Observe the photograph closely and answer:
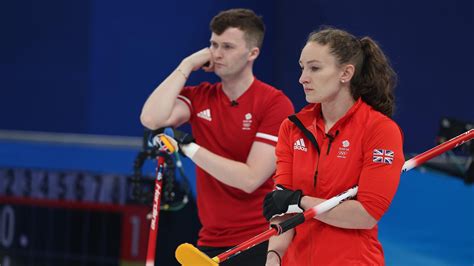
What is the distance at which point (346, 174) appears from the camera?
298cm

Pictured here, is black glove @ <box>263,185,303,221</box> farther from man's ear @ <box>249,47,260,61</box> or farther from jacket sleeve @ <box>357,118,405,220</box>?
man's ear @ <box>249,47,260,61</box>

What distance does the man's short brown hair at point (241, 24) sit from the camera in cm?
425

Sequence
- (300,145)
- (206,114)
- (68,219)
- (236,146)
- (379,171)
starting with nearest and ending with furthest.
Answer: (379,171) < (300,145) < (236,146) < (206,114) < (68,219)

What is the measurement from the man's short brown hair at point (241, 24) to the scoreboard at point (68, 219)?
7.60 feet

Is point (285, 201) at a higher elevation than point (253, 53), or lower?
lower

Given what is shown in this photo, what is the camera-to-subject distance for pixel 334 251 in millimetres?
2951

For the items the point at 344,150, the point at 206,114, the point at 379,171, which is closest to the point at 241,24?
the point at 206,114

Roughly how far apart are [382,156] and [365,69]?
359mm

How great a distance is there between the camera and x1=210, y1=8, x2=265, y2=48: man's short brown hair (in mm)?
4254

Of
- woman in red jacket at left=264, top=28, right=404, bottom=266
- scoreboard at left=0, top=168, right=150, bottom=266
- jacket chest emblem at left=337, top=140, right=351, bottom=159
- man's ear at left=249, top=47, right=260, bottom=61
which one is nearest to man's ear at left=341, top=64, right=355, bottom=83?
woman in red jacket at left=264, top=28, right=404, bottom=266

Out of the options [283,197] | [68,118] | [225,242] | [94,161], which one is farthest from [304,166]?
[68,118]

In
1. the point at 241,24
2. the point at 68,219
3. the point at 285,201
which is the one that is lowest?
the point at 68,219

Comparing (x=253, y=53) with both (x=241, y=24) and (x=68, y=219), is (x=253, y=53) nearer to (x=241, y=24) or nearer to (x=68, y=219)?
(x=241, y=24)

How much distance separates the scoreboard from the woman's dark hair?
3438mm
